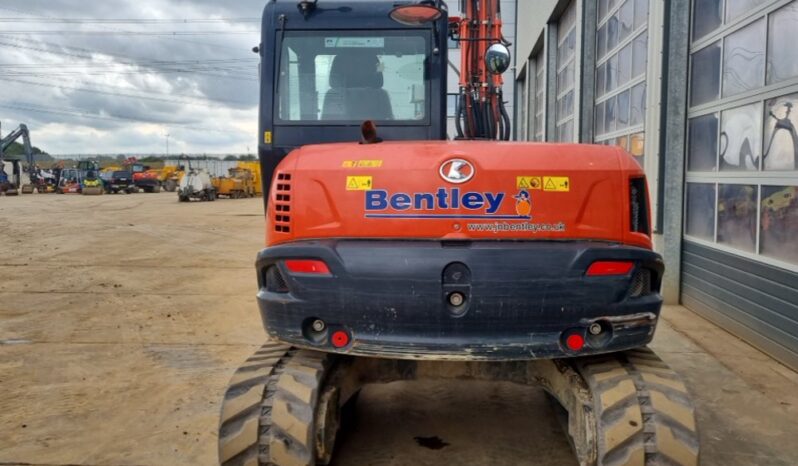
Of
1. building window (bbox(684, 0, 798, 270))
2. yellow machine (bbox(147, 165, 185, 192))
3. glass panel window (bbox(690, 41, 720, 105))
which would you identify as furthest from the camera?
yellow machine (bbox(147, 165, 185, 192))

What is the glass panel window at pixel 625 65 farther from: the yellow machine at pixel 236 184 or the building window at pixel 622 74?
the yellow machine at pixel 236 184

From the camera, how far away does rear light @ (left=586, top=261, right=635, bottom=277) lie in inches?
126

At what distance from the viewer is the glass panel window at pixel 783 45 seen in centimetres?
576

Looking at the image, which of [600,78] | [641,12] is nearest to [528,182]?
[641,12]

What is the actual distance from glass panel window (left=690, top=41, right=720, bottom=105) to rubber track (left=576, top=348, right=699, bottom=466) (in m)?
5.10

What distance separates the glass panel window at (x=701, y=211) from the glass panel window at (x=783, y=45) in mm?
1644

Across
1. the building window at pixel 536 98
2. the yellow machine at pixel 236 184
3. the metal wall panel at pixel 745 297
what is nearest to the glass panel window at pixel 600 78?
the metal wall panel at pixel 745 297

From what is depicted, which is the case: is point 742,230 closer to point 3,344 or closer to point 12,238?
point 3,344

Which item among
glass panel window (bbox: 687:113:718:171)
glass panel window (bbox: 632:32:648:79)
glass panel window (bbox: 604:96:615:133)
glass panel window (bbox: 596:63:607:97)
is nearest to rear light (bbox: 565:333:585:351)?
glass panel window (bbox: 687:113:718:171)

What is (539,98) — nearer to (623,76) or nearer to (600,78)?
(600,78)

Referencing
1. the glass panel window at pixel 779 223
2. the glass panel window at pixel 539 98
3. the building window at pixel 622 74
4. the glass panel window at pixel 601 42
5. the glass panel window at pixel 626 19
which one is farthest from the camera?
the glass panel window at pixel 539 98

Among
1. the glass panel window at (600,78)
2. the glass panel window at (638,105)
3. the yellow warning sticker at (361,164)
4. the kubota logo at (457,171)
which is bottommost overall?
the kubota logo at (457,171)

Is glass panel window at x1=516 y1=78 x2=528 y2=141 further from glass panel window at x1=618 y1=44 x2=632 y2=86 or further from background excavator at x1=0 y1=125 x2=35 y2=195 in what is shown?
background excavator at x1=0 y1=125 x2=35 y2=195

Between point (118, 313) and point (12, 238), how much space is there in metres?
11.1
